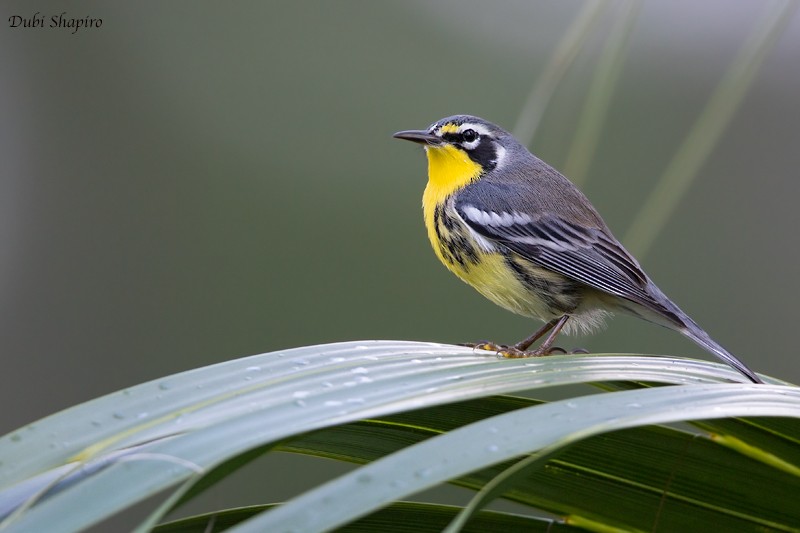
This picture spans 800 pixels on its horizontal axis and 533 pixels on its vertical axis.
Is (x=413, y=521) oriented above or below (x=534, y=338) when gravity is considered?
below

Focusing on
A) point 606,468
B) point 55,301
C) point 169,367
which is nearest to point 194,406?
point 606,468

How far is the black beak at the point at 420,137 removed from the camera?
3.63m

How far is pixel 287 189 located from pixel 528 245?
14.9 feet

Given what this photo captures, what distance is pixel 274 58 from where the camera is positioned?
818cm

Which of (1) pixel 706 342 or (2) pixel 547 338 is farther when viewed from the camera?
(2) pixel 547 338

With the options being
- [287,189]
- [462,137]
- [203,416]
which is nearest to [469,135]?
[462,137]

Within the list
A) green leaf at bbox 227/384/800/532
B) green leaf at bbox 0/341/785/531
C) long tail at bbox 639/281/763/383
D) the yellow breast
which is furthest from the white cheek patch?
green leaf at bbox 227/384/800/532

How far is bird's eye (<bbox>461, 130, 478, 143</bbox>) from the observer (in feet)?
12.2

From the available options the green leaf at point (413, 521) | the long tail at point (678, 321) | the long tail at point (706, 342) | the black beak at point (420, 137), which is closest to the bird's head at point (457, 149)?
the black beak at point (420, 137)

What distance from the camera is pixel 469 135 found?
3740 mm

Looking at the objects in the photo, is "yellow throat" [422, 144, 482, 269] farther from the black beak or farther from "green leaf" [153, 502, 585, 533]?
"green leaf" [153, 502, 585, 533]

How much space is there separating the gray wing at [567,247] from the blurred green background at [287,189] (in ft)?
10.5

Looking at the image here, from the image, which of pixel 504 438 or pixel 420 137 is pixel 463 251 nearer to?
pixel 420 137

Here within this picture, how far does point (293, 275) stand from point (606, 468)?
5.77 metres
